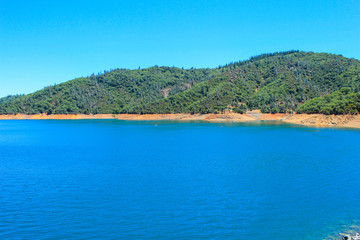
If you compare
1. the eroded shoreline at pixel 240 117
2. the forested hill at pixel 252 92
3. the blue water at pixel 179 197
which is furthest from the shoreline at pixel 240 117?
the blue water at pixel 179 197

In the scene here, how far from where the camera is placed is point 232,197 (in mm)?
21688

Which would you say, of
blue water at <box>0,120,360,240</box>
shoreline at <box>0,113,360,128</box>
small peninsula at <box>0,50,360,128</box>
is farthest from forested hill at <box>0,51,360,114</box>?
blue water at <box>0,120,360,240</box>

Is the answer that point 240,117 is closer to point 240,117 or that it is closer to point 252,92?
point 240,117

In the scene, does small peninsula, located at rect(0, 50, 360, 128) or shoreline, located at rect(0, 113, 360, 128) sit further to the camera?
small peninsula, located at rect(0, 50, 360, 128)

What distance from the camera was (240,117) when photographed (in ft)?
445

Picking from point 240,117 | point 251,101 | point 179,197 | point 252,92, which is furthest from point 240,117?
point 179,197

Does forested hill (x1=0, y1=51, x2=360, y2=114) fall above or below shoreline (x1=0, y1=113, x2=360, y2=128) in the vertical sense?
above

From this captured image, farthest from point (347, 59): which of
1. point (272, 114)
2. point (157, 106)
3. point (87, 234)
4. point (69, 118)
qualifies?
point (87, 234)

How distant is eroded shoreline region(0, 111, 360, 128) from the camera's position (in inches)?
3463

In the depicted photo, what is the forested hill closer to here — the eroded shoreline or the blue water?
the eroded shoreline

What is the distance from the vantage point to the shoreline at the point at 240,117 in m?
88.2

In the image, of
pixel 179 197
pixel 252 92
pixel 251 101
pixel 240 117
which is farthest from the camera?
→ pixel 252 92

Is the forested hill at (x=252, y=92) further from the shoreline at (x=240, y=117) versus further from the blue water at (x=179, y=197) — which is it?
the blue water at (x=179, y=197)

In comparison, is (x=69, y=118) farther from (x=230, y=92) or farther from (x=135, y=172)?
(x=135, y=172)
